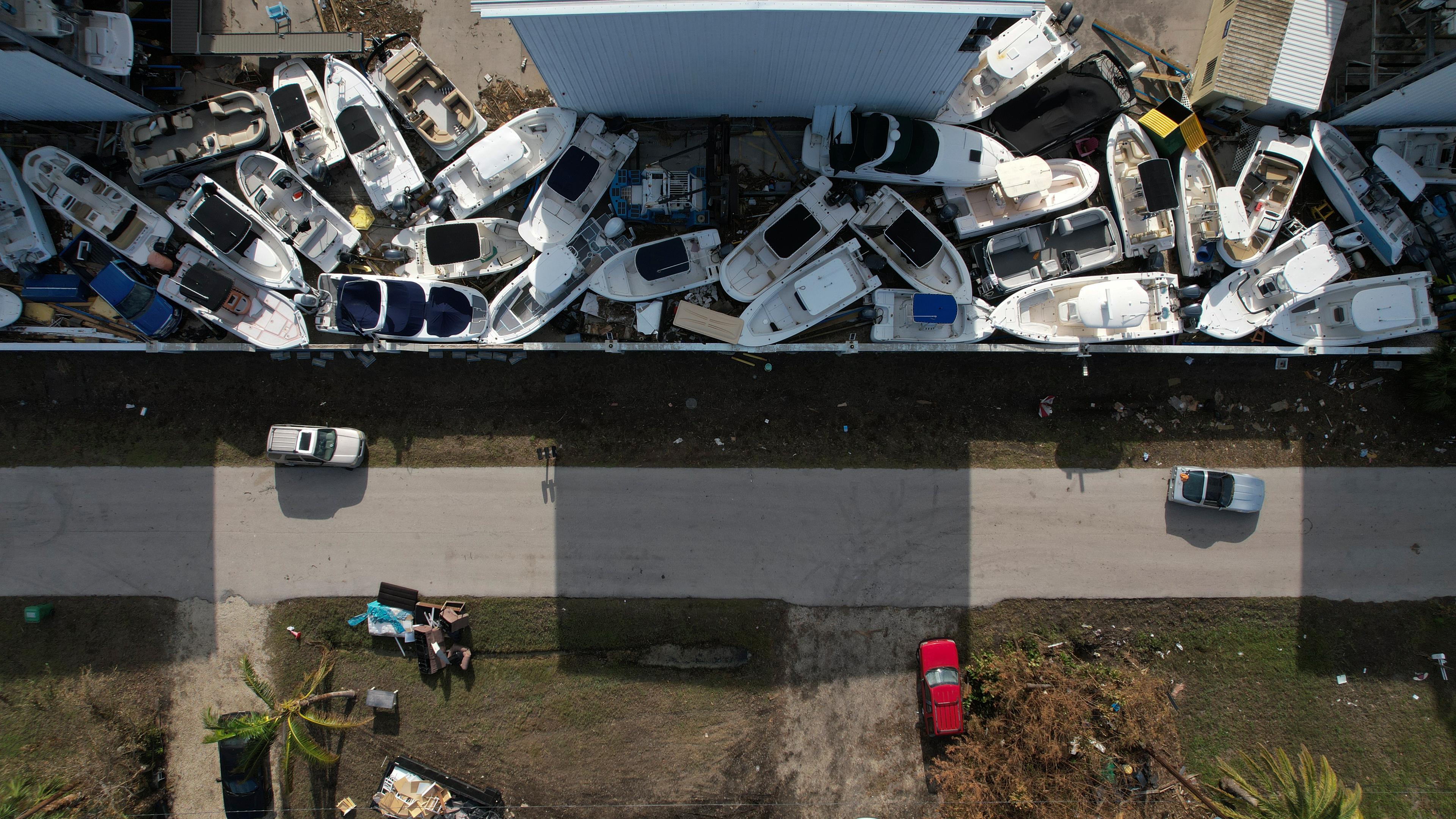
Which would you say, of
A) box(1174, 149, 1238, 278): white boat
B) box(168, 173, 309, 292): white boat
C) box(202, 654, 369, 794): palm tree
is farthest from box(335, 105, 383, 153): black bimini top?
box(1174, 149, 1238, 278): white boat

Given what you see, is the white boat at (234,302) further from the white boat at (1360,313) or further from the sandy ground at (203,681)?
the white boat at (1360,313)

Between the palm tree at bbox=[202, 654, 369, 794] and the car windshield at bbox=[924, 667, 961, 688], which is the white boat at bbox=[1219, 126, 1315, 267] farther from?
the palm tree at bbox=[202, 654, 369, 794]

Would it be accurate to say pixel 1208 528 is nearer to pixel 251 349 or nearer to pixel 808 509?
pixel 808 509

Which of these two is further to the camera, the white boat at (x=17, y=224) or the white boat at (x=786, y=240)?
the white boat at (x=786, y=240)

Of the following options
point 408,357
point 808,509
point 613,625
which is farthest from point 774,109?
point 613,625

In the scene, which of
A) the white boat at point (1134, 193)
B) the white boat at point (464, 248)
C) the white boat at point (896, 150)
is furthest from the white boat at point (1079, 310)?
the white boat at point (464, 248)
